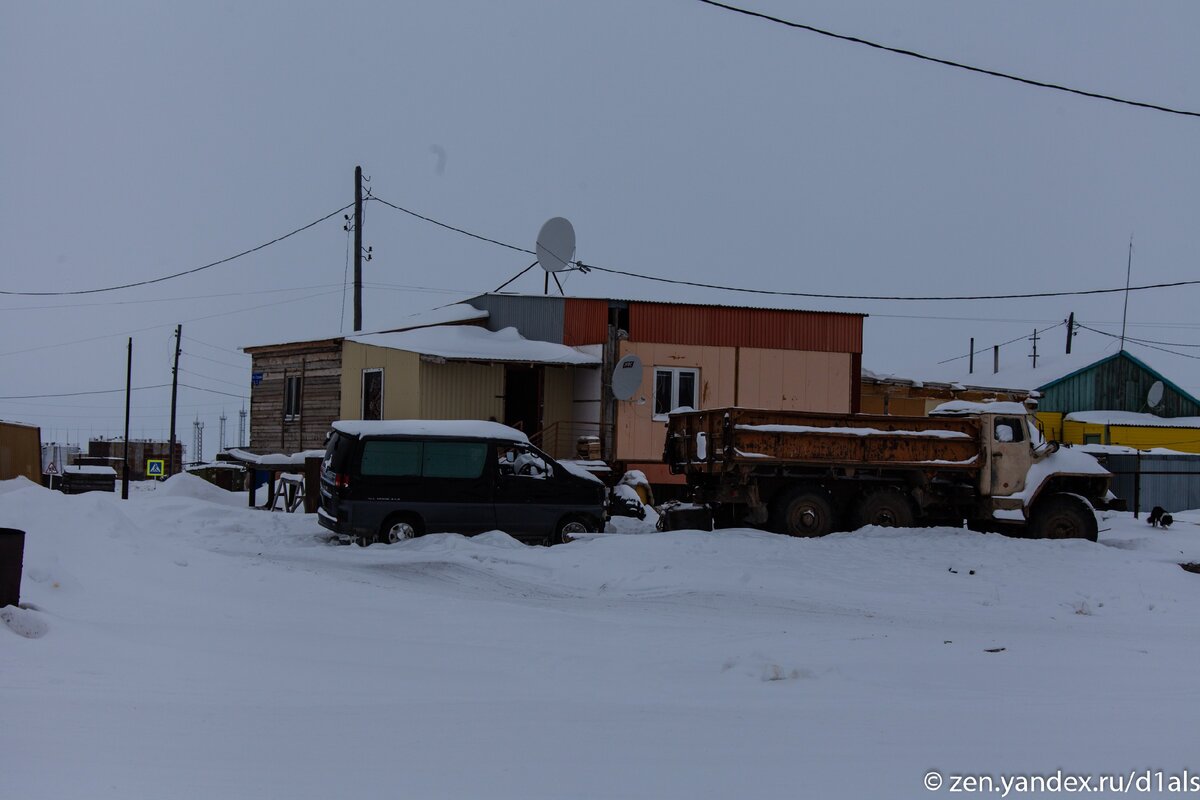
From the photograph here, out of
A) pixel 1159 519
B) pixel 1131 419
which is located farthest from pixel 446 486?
pixel 1131 419

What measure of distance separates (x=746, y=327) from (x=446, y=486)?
40.3ft

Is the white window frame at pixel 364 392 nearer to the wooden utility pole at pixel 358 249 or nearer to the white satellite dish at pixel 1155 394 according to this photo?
the wooden utility pole at pixel 358 249

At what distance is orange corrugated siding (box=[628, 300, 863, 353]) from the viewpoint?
25.9 metres

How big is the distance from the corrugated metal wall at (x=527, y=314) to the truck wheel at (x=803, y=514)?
1044 cm

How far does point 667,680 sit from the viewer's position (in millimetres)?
7895

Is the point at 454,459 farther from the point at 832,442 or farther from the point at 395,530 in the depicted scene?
the point at 832,442

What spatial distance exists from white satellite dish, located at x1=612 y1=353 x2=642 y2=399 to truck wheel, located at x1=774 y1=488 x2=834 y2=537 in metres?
7.75

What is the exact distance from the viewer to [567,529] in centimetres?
1644

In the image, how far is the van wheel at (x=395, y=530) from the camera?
15.9 metres

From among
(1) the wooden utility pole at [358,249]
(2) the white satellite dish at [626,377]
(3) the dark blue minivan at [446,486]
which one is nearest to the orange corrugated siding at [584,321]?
(2) the white satellite dish at [626,377]

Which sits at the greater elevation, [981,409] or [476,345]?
[476,345]

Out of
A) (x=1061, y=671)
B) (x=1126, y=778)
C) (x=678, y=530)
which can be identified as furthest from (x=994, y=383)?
(x=1126, y=778)

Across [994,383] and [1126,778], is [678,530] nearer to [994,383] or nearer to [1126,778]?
Result: [1126,778]

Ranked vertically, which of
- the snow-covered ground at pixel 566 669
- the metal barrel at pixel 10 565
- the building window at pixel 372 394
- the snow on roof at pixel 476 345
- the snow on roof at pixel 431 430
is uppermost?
the snow on roof at pixel 476 345
